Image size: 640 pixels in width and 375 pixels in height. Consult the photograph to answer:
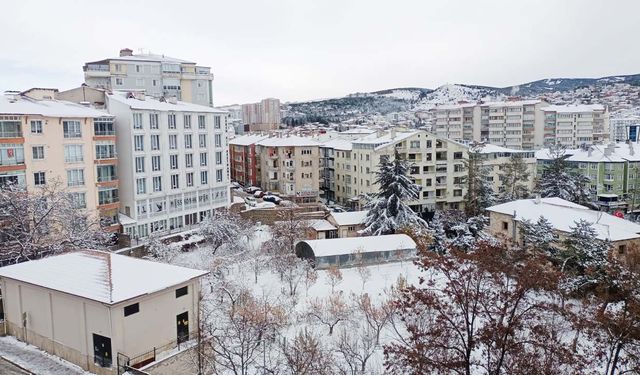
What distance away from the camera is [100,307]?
18.4 m

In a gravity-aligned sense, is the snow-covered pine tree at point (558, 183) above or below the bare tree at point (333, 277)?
above

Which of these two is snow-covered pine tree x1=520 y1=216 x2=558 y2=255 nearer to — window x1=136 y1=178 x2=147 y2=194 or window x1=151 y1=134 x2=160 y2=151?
window x1=136 y1=178 x2=147 y2=194

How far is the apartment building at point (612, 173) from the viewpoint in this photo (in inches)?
2283

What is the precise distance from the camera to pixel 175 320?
20.3 meters

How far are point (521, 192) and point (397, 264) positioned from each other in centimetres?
2612

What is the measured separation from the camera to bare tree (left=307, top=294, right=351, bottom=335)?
2378 cm

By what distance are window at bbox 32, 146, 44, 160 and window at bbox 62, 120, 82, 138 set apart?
1754 millimetres

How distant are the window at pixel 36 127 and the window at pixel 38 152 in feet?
3.13

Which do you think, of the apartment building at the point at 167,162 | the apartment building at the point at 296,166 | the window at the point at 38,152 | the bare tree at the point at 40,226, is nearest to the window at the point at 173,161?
the apartment building at the point at 167,162

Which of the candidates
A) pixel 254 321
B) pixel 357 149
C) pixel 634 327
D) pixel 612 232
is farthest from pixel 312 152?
pixel 634 327

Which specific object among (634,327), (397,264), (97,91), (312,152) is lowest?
(397,264)

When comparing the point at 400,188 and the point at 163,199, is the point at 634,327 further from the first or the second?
the point at 163,199

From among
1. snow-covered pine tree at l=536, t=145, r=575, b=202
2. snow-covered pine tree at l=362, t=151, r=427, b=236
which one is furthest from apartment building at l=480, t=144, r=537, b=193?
snow-covered pine tree at l=362, t=151, r=427, b=236

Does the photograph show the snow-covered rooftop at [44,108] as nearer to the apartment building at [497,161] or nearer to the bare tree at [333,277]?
the bare tree at [333,277]
